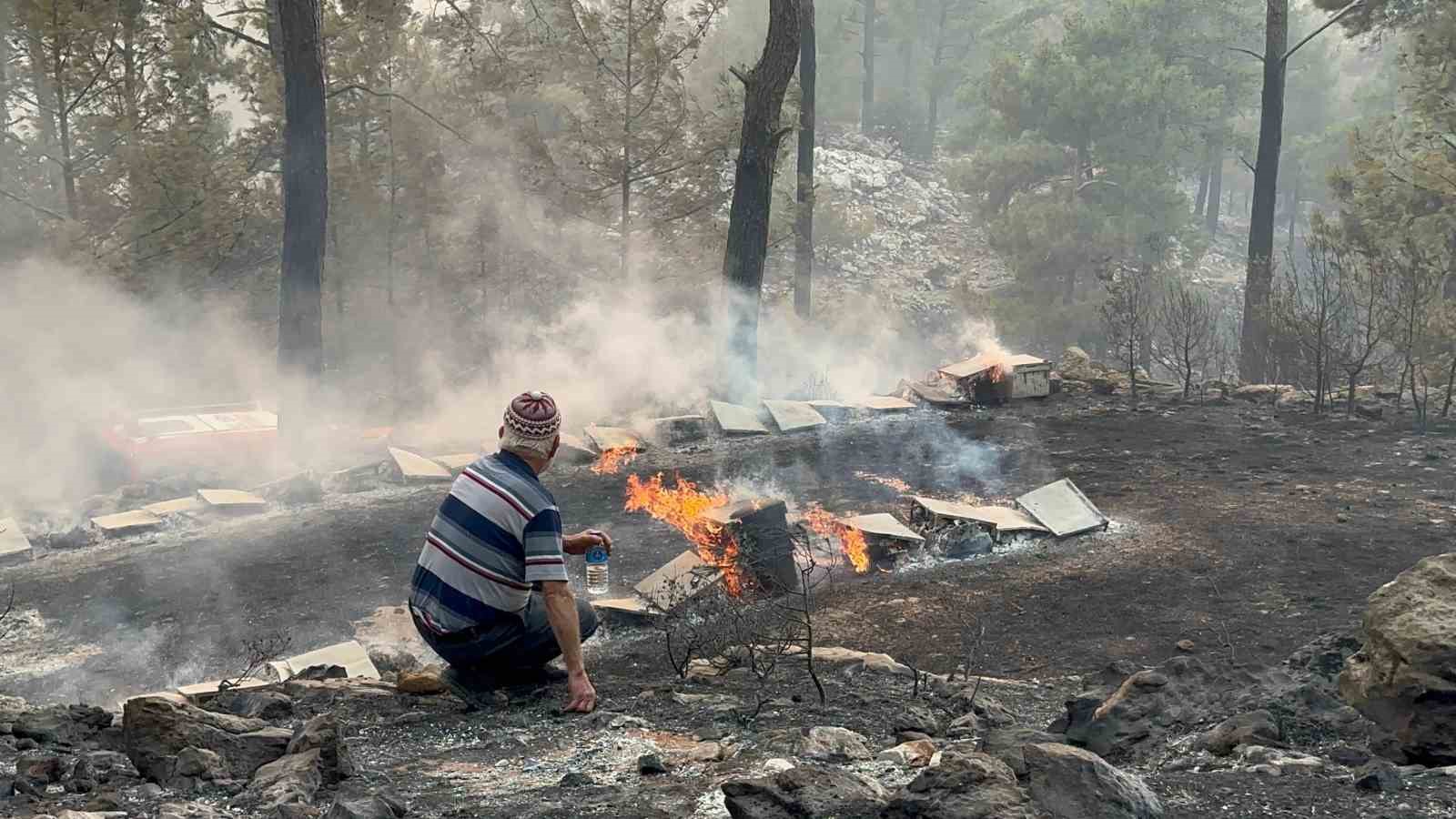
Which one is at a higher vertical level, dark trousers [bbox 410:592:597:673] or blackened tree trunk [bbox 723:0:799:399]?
blackened tree trunk [bbox 723:0:799:399]

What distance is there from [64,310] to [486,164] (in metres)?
9.91

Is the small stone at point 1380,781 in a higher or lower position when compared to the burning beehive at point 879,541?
higher

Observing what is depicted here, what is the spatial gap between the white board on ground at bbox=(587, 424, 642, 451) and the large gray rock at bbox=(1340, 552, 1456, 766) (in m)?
8.82

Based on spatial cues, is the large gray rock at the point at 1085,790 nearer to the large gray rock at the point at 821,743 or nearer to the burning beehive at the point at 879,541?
the large gray rock at the point at 821,743

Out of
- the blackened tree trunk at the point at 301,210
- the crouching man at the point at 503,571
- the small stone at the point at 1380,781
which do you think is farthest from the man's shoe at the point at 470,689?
the blackened tree trunk at the point at 301,210

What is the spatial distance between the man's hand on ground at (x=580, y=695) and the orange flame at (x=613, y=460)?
6900 mm

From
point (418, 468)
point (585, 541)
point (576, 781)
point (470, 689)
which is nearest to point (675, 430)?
point (418, 468)

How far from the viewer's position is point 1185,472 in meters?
10.9

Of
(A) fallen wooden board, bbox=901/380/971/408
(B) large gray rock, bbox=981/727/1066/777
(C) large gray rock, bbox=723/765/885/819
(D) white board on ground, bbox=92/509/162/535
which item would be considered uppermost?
(A) fallen wooden board, bbox=901/380/971/408

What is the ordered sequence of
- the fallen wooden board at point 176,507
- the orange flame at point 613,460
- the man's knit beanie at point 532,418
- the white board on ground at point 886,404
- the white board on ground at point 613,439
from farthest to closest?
the white board on ground at point 886,404 → the white board on ground at point 613,439 → the orange flame at point 613,460 → the fallen wooden board at point 176,507 → the man's knit beanie at point 532,418

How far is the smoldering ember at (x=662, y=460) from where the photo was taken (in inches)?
170

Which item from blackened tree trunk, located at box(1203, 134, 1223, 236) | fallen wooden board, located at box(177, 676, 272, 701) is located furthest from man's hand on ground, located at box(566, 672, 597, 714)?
blackened tree trunk, located at box(1203, 134, 1223, 236)

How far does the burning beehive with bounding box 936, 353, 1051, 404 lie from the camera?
47.2ft

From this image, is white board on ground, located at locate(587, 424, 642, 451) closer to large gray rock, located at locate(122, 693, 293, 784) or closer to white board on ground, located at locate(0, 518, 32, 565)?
white board on ground, located at locate(0, 518, 32, 565)
